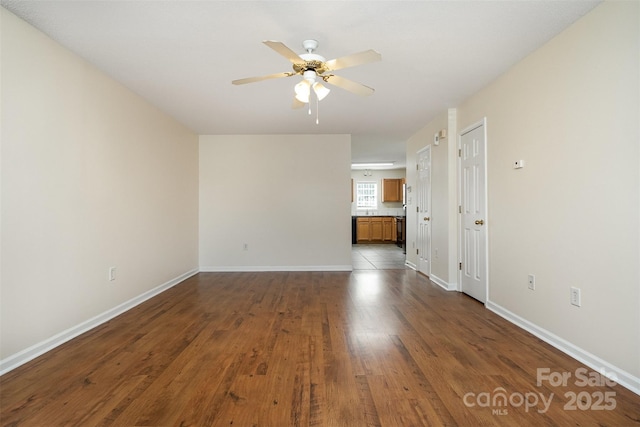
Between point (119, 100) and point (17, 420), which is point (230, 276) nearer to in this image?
point (119, 100)

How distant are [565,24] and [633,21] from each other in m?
0.49

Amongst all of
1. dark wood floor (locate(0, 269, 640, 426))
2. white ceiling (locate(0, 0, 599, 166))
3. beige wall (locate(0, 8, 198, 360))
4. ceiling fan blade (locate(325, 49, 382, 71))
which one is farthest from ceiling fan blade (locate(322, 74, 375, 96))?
beige wall (locate(0, 8, 198, 360))

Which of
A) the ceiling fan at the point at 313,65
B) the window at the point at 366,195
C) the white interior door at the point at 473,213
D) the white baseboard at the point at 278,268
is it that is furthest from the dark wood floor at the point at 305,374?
the window at the point at 366,195

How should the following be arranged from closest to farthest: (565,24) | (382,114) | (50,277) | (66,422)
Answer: (66,422) → (565,24) → (50,277) → (382,114)

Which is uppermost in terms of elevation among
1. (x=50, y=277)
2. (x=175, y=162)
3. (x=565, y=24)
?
(x=565, y=24)

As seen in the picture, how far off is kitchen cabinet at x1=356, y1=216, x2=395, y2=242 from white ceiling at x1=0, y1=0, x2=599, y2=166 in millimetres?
6611

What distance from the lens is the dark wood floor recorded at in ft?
5.32

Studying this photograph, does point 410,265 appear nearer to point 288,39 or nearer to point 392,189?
point 288,39

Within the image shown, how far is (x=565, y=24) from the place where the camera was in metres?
2.28

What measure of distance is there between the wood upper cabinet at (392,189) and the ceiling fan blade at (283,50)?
8834 mm

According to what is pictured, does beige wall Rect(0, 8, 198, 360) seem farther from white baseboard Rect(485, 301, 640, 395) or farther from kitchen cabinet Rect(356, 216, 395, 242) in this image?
kitchen cabinet Rect(356, 216, 395, 242)

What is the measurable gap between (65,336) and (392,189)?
373 inches

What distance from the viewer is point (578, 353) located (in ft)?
7.28

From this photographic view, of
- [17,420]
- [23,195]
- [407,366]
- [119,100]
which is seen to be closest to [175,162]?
[119,100]
